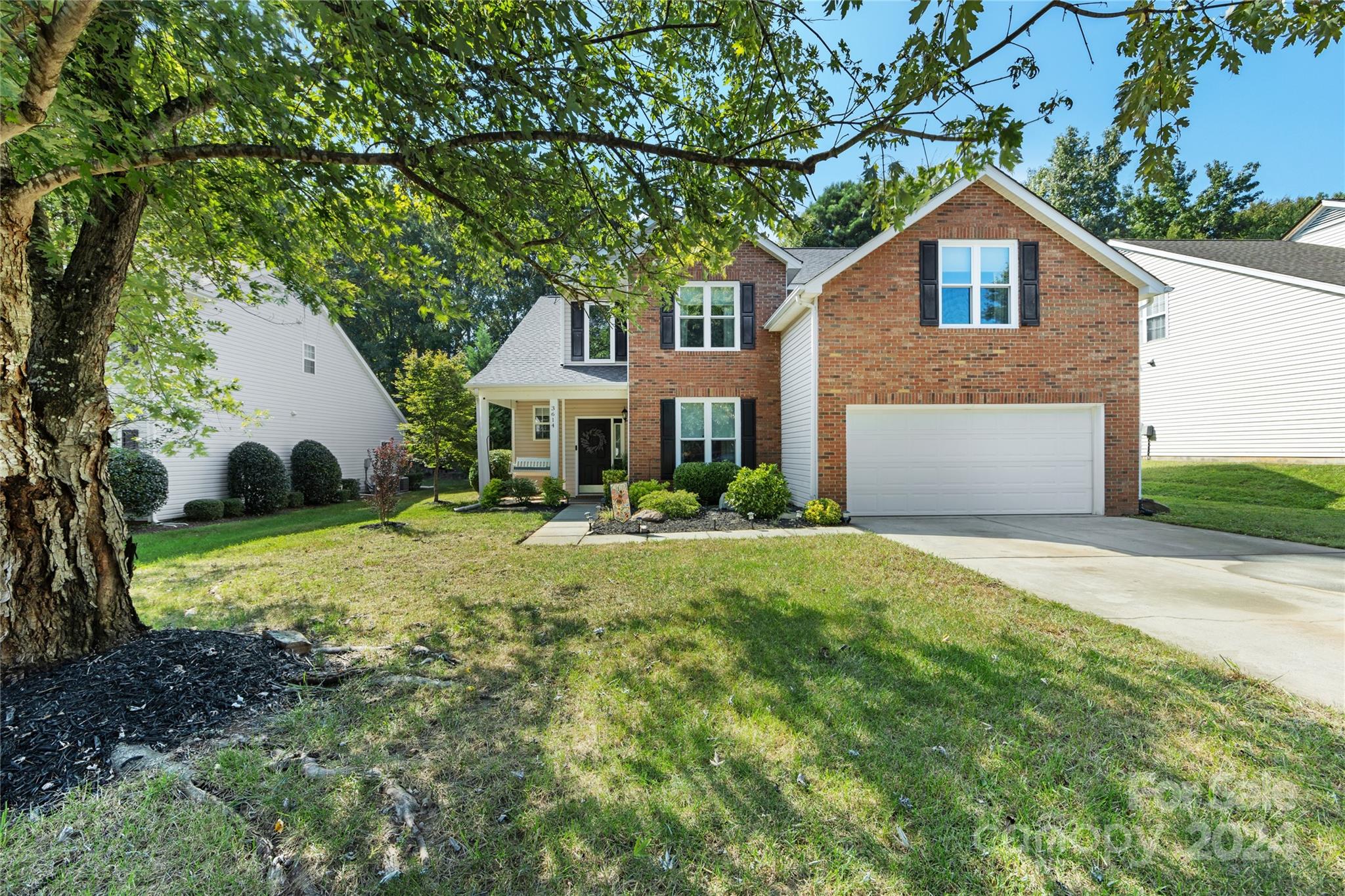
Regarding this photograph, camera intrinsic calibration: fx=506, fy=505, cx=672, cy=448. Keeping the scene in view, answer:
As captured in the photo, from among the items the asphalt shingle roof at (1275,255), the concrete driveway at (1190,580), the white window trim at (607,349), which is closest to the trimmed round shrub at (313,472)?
the white window trim at (607,349)

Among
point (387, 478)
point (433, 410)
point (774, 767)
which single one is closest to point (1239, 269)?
point (774, 767)

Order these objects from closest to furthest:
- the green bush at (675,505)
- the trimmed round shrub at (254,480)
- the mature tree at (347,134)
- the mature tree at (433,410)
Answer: the mature tree at (347,134) → the green bush at (675,505) → the trimmed round shrub at (254,480) → the mature tree at (433,410)

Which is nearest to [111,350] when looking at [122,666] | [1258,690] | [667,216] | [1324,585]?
[122,666]

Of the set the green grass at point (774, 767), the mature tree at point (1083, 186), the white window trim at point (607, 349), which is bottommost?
the green grass at point (774, 767)

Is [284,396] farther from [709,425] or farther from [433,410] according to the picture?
[709,425]

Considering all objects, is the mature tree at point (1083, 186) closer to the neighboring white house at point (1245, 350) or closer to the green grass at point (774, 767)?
the neighboring white house at point (1245, 350)

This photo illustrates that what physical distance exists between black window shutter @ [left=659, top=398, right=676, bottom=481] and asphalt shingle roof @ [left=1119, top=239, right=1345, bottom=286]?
1571 cm

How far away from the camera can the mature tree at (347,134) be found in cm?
262

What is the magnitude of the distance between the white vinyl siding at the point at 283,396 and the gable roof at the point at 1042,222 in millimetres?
10389

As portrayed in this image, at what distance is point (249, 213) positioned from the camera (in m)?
3.89

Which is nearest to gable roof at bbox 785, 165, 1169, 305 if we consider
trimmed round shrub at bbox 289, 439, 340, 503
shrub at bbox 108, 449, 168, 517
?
shrub at bbox 108, 449, 168, 517

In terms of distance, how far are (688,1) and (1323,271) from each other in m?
18.5

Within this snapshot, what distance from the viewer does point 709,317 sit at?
1157cm

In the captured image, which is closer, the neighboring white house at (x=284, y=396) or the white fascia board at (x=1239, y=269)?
the neighboring white house at (x=284, y=396)
